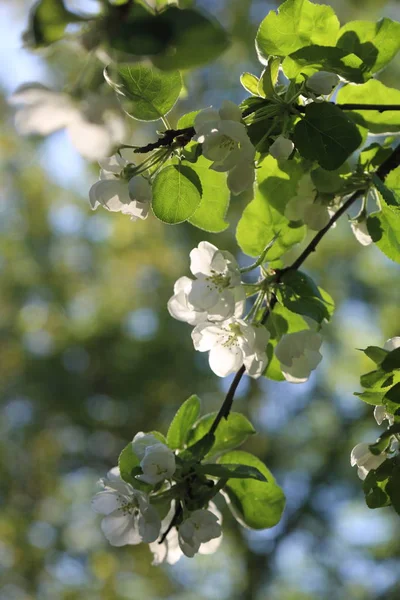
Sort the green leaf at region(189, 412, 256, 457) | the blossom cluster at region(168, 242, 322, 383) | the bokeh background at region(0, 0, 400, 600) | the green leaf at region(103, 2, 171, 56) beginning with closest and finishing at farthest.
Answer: the green leaf at region(103, 2, 171, 56)
the blossom cluster at region(168, 242, 322, 383)
the green leaf at region(189, 412, 256, 457)
the bokeh background at region(0, 0, 400, 600)

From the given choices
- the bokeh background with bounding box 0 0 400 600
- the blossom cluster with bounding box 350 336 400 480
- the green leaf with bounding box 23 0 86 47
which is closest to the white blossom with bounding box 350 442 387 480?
the blossom cluster with bounding box 350 336 400 480

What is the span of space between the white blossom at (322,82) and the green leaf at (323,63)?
15 mm

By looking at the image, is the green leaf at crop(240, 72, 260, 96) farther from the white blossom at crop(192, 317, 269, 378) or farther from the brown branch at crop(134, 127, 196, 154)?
the white blossom at crop(192, 317, 269, 378)

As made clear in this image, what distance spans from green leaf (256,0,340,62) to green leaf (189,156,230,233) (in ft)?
0.51

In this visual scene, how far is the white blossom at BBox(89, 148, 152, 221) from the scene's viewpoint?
2.53 ft

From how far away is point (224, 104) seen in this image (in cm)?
71

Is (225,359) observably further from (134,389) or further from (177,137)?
(134,389)

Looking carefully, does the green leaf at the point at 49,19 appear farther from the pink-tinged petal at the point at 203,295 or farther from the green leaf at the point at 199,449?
the green leaf at the point at 199,449

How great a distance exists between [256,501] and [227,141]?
498 millimetres

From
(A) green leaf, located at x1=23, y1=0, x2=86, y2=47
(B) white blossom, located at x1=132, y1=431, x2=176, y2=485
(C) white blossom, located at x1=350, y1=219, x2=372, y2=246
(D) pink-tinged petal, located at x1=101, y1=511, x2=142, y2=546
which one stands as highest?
(A) green leaf, located at x1=23, y1=0, x2=86, y2=47

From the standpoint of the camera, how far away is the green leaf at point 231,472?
2.43 ft

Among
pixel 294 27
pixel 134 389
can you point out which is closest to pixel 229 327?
pixel 294 27

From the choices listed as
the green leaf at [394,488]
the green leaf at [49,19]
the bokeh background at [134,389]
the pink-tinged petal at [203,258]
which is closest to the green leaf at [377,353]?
the green leaf at [394,488]

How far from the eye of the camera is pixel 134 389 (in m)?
5.41
